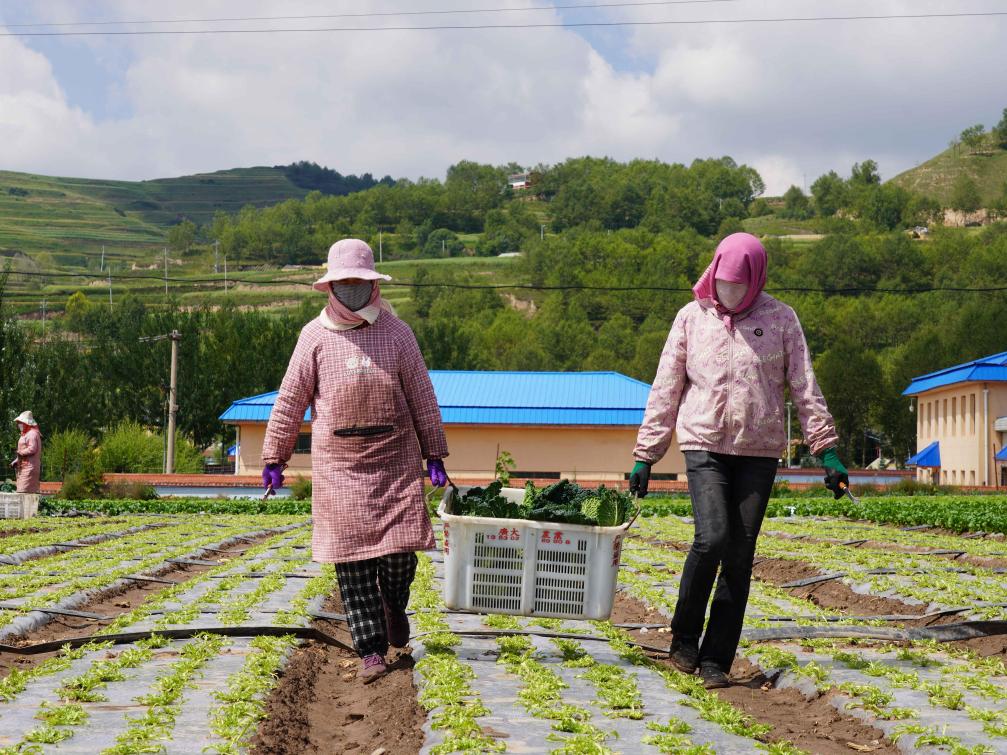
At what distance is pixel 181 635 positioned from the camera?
7.31m

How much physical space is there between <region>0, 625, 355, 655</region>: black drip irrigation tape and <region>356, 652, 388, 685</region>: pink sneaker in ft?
3.14

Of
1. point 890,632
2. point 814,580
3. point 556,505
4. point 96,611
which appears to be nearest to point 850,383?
point 814,580

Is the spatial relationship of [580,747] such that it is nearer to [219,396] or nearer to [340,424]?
[340,424]

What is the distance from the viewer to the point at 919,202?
141500mm

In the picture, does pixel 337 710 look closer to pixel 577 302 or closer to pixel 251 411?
pixel 251 411

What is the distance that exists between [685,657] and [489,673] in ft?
3.65

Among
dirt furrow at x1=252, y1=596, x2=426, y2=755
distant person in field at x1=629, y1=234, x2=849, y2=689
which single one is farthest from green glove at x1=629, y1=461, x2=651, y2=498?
dirt furrow at x1=252, y1=596, x2=426, y2=755

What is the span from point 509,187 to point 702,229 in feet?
211

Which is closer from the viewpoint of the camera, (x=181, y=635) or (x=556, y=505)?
(x=556, y=505)

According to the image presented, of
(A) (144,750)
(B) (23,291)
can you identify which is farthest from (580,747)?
(B) (23,291)

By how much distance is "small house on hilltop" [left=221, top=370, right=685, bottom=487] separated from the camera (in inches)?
1927

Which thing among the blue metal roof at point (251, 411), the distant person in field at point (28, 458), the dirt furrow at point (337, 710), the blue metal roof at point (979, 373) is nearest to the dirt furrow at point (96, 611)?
the dirt furrow at point (337, 710)

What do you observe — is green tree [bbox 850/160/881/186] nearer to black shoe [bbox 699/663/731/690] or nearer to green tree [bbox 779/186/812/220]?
green tree [bbox 779/186/812/220]

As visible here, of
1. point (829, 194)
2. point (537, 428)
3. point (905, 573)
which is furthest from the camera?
point (829, 194)
